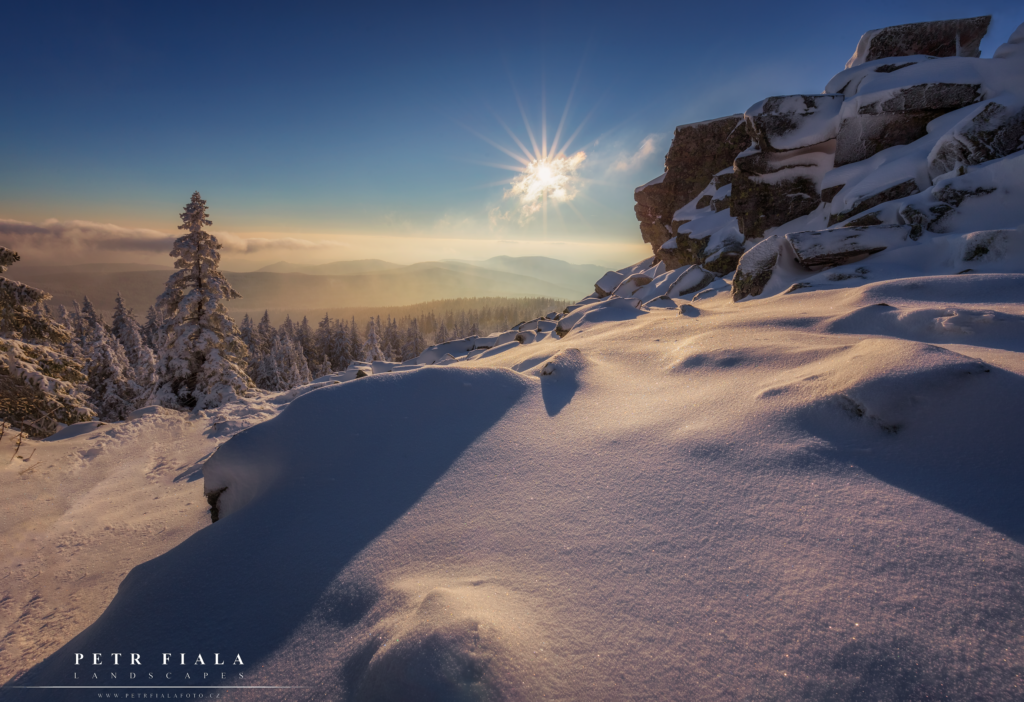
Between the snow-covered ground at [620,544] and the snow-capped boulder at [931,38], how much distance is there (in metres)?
20.8

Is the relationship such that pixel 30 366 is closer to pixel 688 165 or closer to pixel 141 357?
pixel 141 357

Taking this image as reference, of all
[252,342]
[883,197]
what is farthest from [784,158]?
[252,342]

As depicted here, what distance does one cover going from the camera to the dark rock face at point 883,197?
10195mm

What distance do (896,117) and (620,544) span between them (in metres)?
18.6

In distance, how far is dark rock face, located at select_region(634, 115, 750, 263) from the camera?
2267 cm

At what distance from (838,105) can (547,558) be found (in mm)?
20624

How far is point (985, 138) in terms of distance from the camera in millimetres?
9023

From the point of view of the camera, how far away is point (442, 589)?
7.79 ft

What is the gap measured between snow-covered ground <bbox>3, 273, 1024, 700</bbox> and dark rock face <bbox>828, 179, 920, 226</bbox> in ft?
25.1

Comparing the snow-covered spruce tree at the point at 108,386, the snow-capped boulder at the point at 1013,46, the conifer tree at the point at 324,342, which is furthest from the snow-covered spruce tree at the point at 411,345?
the snow-capped boulder at the point at 1013,46

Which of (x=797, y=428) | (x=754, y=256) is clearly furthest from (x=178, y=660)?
(x=754, y=256)

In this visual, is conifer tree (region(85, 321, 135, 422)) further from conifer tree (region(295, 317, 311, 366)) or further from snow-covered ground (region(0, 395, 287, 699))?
conifer tree (region(295, 317, 311, 366))

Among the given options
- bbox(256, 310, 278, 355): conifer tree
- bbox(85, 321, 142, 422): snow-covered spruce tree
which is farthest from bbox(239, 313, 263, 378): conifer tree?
bbox(85, 321, 142, 422): snow-covered spruce tree

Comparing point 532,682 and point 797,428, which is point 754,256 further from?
point 532,682
